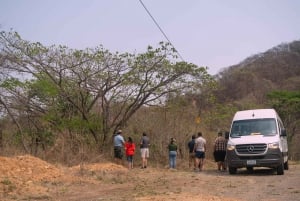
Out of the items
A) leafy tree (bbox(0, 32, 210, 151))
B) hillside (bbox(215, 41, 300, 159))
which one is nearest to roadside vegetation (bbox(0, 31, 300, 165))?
leafy tree (bbox(0, 32, 210, 151))

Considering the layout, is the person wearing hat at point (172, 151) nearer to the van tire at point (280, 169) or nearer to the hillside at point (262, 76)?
the van tire at point (280, 169)

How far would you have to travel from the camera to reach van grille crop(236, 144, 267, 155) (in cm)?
1588

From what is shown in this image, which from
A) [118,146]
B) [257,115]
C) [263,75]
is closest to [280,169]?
[257,115]

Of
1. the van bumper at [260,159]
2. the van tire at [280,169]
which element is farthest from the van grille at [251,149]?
the van tire at [280,169]

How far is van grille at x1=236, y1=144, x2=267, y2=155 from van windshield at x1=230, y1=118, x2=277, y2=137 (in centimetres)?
83

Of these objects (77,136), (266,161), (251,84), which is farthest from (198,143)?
(251,84)

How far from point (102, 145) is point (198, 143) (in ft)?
15.5

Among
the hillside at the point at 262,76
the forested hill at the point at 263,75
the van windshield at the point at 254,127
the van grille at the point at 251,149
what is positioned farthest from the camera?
the forested hill at the point at 263,75

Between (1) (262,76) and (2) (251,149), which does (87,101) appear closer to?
(2) (251,149)

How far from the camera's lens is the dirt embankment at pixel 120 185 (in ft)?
35.8

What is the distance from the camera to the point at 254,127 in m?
17.0

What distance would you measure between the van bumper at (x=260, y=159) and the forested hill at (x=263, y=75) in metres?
27.7

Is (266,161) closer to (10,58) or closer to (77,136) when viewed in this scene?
(77,136)

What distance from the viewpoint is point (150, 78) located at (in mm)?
21188
